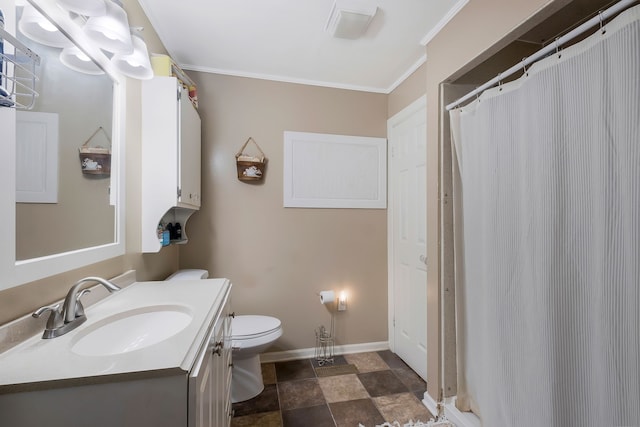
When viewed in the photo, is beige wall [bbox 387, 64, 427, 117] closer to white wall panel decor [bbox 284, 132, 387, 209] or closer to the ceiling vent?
white wall panel decor [bbox 284, 132, 387, 209]

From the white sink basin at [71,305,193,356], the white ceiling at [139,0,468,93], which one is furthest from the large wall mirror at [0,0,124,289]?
the white ceiling at [139,0,468,93]

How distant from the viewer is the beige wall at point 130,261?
800 millimetres

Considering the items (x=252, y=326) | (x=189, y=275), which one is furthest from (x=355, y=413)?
(x=189, y=275)

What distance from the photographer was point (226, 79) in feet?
7.40

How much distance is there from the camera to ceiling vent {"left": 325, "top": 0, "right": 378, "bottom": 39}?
1518 millimetres

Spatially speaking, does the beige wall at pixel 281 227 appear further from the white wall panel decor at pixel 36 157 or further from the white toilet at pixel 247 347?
the white wall panel decor at pixel 36 157

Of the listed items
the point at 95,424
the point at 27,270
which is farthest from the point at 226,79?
the point at 95,424

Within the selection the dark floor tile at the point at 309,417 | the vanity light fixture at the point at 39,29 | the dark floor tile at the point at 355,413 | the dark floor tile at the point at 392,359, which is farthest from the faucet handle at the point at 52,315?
the dark floor tile at the point at 392,359

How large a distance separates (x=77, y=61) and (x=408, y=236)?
219 cm

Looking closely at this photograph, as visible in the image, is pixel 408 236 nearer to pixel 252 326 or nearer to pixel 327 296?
pixel 327 296

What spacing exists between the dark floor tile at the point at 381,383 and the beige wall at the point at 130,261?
1.64 m

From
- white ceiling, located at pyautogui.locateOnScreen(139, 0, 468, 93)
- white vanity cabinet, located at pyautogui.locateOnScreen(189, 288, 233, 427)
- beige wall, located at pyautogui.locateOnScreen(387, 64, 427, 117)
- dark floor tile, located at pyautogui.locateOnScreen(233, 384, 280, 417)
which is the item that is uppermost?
white ceiling, located at pyautogui.locateOnScreen(139, 0, 468, 93)

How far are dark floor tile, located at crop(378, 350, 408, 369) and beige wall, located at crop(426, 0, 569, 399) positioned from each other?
489mm

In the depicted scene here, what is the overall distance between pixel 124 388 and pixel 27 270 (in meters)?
0.50
